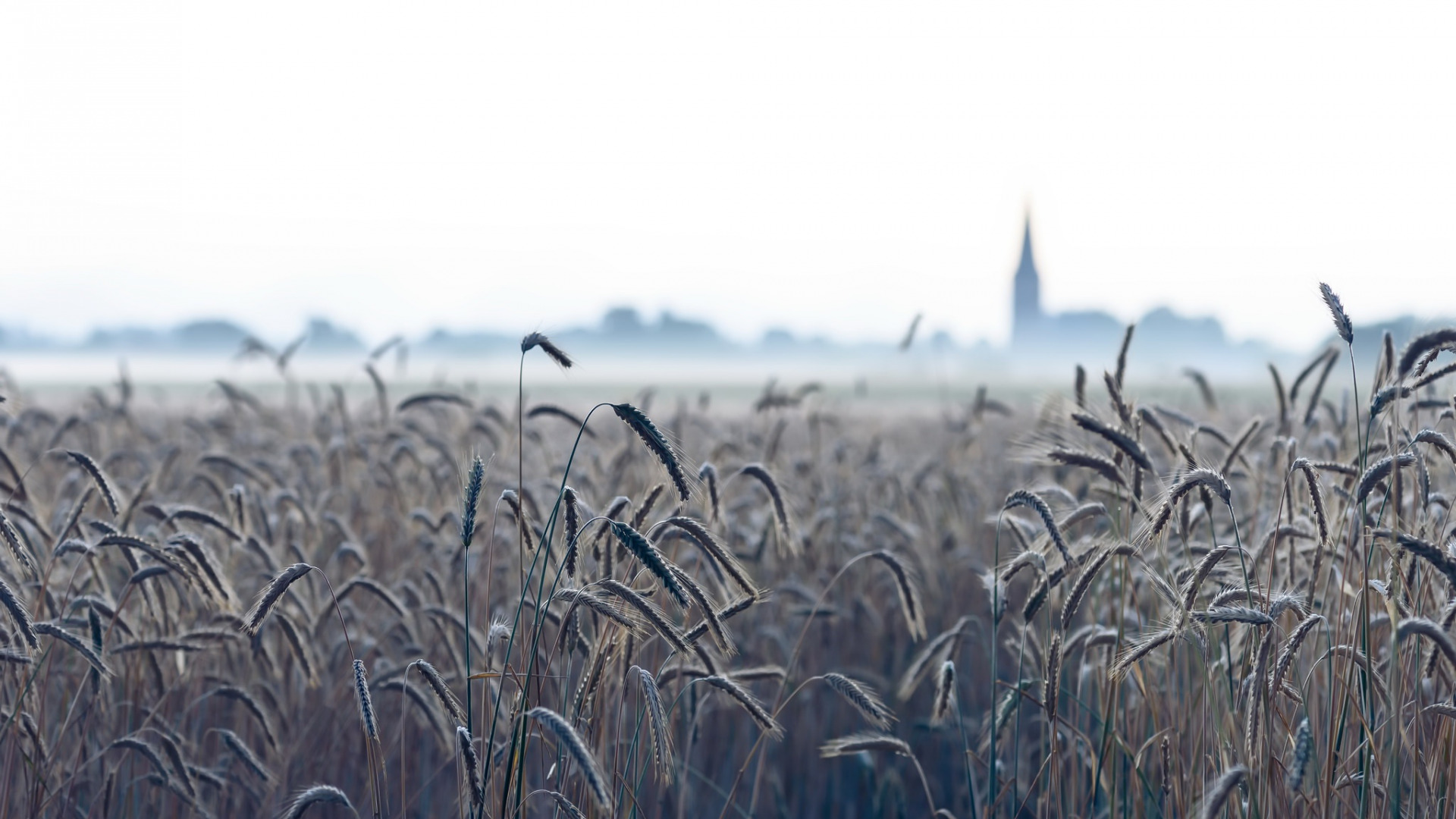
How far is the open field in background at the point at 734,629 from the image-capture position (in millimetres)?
2449

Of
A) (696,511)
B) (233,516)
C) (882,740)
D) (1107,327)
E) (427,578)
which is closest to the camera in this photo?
(882,740)

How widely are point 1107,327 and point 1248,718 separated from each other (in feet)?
546

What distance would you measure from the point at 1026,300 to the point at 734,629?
5343 inches

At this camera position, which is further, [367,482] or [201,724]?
[367,482]

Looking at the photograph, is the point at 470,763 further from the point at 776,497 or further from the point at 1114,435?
the point at 1114,435

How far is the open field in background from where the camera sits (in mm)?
2449

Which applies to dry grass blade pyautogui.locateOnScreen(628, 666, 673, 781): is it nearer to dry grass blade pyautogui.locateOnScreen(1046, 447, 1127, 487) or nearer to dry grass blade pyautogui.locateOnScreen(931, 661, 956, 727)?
dry grass blade pyautogui.locateOnScreen(931, 661, 956, 727)

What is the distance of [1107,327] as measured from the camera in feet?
516

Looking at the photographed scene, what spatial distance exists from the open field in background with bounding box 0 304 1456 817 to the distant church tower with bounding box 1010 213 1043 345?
11956 cm

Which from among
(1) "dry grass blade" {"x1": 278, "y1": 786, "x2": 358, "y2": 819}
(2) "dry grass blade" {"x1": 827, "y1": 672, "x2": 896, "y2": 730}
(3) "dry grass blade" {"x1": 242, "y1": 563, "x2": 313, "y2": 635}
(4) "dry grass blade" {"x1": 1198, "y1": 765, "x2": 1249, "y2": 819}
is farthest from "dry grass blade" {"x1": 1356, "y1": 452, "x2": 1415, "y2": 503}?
(3) "dry grass blade" {"x1": 242, "y1": 563, "x2": 313, "y2": 635}

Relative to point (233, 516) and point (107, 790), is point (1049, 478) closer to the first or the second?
point (233, 516)

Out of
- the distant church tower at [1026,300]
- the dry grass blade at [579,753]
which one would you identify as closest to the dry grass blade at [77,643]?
the dry grass blade at [579,753]

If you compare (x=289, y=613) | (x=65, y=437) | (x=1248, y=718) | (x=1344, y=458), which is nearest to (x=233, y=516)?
(x=289, y=613)

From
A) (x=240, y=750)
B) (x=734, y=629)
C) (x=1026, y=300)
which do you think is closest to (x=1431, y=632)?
(x=240, y=750)
